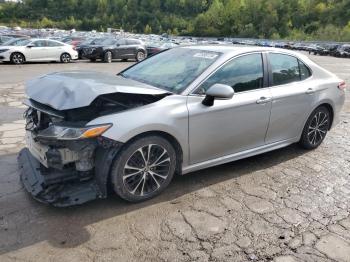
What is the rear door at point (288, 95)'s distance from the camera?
476 centimetres

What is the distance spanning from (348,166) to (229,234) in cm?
261

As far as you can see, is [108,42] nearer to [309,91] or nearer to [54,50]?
[54,50]

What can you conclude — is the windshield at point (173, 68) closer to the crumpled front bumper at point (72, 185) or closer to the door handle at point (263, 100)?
the door handle at point (263, 100)

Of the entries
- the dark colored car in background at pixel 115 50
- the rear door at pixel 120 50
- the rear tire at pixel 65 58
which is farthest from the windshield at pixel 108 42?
the rear tire at pixel 65 58

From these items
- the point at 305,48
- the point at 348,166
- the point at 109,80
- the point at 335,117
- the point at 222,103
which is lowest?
the point at 305,48

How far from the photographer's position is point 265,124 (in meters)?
4.65

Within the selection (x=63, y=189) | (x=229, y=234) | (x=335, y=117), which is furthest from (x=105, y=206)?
(x=335, y=117)

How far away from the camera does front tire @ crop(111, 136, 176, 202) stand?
359 centimetres

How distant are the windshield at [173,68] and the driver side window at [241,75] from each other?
0.16 m

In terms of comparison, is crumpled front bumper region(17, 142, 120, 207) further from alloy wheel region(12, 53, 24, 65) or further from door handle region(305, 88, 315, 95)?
alloy wheel region(12, 53, 24, 65)

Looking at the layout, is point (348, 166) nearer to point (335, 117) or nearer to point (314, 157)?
point (314, 157)

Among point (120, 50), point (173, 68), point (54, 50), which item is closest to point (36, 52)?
point (54, 50)

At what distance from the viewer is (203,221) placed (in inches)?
141

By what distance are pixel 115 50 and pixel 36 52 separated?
4.97 metres
